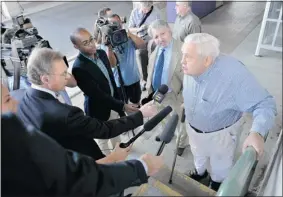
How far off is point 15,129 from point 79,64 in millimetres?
1131

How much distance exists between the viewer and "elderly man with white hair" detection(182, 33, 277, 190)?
1.48 metres

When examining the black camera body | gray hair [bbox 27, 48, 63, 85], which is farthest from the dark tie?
gray hair [bbox 27, 48, 63, 85]

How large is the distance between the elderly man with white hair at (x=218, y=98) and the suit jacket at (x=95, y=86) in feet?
2.21

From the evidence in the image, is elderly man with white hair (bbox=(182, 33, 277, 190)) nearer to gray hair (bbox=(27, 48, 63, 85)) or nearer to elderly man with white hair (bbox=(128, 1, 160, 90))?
gray hair (bbox=(27, 48, 63, 85))

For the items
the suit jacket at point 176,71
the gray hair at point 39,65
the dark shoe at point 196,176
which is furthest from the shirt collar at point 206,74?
the dark shoe at point 196,176

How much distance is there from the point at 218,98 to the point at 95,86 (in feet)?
3.13

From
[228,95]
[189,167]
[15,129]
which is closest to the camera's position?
[15,129]

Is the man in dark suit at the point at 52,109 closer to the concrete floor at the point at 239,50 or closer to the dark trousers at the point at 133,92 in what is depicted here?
the concrete floor at the point at 239,50

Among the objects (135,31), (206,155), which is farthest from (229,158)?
(135,31)

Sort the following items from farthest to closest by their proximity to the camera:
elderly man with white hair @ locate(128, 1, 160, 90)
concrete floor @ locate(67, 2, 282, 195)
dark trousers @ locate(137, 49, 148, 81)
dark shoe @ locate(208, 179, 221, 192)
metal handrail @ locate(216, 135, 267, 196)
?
1. dark trousers @ locate(137, 49, 148, 81)
2. elderly man with white hair @ locate(128, 1, 160, 90)
3. concrete floor @ locate(67, 2, 282, 195)
4. dark shoe @ locate(208, 179, 221, 192)
5. metal handrail @ locate(216, 135, 267, 196)

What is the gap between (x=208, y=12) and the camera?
6.93 m

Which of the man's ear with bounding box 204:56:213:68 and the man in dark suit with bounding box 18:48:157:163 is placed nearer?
the man in dark suit with bounding box 18:48:157:163

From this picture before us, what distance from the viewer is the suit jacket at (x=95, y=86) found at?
6.32ft

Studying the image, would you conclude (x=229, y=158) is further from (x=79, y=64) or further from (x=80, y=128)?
(x=79, y=64)
